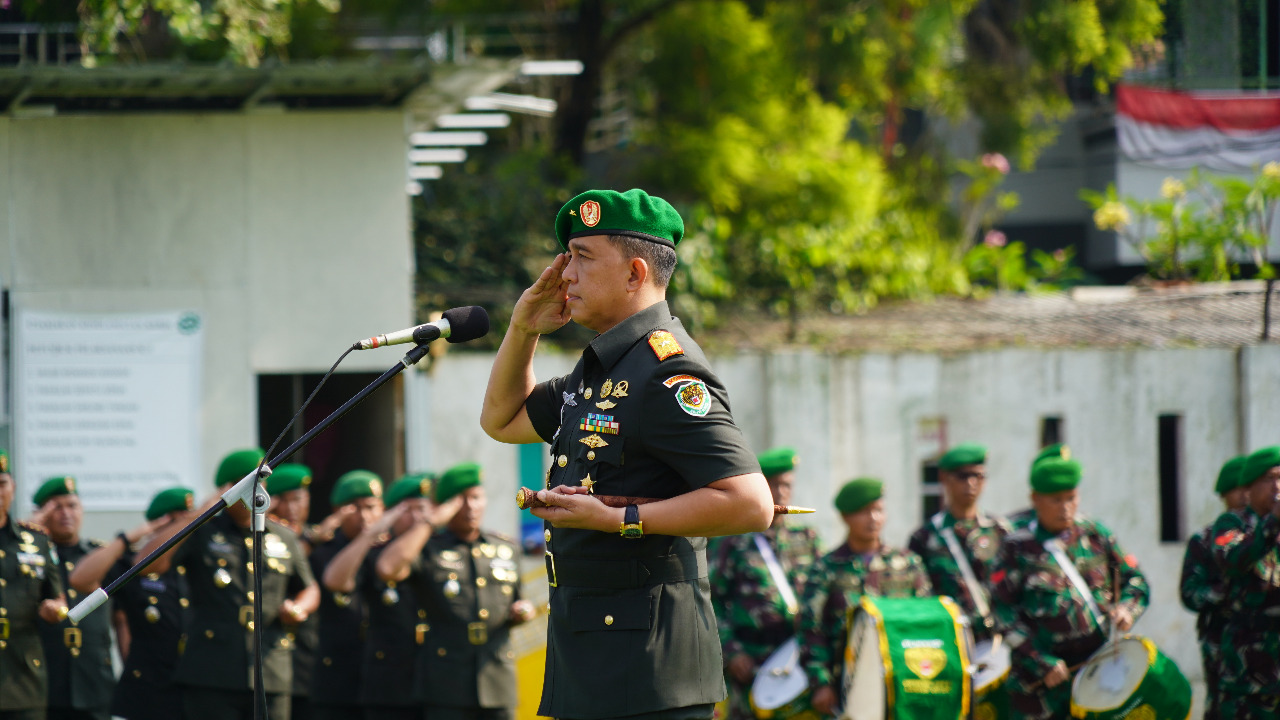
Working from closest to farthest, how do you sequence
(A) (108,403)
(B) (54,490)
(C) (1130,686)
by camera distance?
1. (C) (1130,686)
2. (B) (54,490)
3. (A) (108,403)

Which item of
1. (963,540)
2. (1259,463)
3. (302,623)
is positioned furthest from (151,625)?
(1259,463)

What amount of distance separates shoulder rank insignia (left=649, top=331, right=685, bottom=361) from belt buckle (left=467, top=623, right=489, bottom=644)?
14.1ft

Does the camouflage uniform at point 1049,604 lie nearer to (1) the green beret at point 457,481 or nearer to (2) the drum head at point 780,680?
(2) the drum head at point 780,680

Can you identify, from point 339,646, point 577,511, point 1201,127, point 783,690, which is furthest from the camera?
point 1201,127

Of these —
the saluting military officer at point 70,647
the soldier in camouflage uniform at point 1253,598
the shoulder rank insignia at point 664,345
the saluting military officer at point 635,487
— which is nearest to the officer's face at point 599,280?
the saluting military officer at point 635,487

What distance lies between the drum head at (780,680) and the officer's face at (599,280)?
4.34 m

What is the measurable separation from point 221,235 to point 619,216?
21.5 feet

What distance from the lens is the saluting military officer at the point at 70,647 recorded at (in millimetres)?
7324

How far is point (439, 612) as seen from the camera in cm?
727

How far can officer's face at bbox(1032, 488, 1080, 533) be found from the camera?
290 inches

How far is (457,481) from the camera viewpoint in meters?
7.30

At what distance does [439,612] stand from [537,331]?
4111mm

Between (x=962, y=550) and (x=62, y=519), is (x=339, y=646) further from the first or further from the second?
(x=962, y=550)

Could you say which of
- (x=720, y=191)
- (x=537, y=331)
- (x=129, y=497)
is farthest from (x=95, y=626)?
(x=720, y=191)
